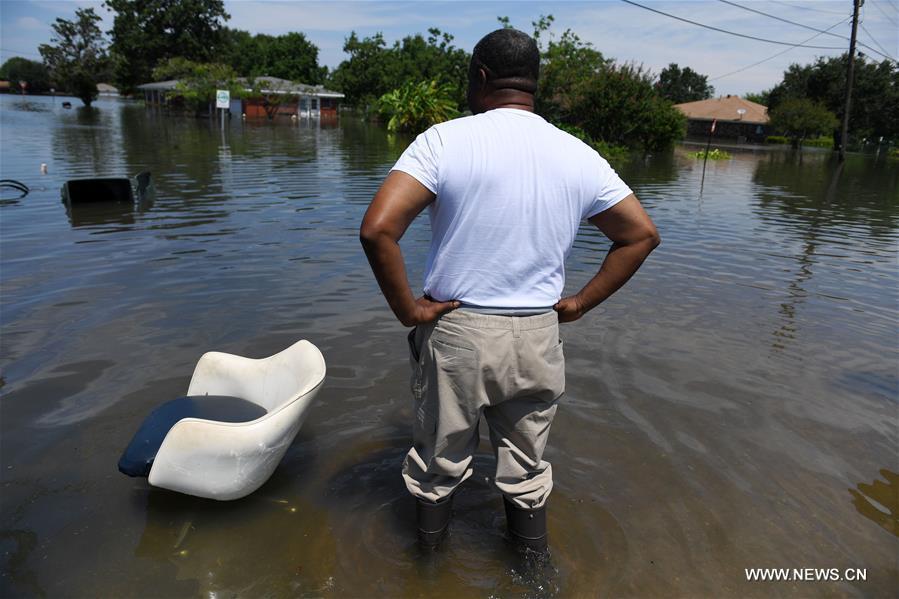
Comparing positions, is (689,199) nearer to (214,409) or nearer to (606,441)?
(606,441)

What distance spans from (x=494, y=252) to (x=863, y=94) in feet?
231

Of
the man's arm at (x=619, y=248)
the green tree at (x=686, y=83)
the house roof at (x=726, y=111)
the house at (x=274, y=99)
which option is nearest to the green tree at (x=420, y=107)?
the house at (x=274, y=99)

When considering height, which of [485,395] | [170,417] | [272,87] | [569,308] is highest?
[272,87]

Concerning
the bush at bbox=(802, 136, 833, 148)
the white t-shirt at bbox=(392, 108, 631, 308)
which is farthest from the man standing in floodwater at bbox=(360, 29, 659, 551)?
the bush at bbox=(802, 136, 833, 148)

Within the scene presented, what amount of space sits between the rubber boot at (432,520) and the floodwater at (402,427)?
196 millimetres

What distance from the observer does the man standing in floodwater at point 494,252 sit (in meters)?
2.18

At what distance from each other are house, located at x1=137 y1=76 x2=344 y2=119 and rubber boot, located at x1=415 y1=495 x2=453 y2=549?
55984mm

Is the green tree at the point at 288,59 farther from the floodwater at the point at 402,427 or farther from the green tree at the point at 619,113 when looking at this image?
the floodwater at the point at 402,427

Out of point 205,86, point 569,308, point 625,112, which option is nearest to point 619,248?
point 569,308

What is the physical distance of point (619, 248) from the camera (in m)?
2.62

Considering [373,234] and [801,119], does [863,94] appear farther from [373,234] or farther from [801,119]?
[373,234]

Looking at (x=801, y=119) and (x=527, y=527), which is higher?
(x=801, y=119)

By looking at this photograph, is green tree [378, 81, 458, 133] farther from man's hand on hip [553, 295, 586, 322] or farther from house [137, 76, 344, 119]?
man's hand on hip [553, 295, 586, 322]

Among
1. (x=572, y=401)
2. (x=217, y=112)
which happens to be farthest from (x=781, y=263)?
(x=217, y=112)
